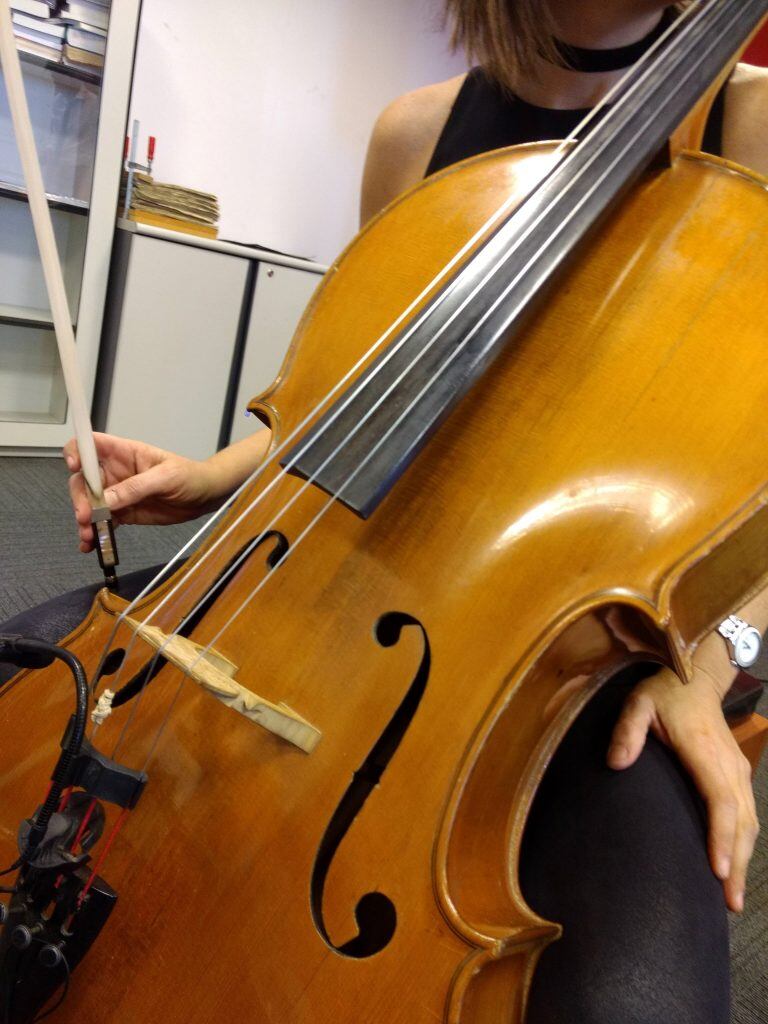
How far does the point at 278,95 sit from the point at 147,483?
101 inches

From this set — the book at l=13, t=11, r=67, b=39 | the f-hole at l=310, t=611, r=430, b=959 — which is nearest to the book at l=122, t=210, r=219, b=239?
the book at l=13, t=11, r=67, b=39

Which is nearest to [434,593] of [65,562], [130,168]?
[65,562]

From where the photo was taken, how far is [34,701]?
51 cm

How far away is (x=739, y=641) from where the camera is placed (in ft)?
2.05

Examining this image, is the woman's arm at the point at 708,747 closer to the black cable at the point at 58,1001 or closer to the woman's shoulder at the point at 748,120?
the black cable at the point at 58,1001

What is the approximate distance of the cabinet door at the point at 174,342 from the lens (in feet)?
7.23

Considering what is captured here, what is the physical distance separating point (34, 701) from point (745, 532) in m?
0.50

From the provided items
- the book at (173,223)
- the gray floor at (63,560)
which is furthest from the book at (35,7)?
the gray floor at (63,560)

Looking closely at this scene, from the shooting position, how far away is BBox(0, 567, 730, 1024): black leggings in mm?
435

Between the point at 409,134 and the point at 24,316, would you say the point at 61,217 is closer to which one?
the point at 24,316

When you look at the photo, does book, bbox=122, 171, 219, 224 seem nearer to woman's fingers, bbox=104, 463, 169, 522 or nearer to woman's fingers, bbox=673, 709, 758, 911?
woman's fingers, bbox=104, 463, 169, 522

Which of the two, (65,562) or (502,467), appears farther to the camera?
(65,562)

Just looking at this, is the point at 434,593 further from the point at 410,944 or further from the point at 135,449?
the point at 135,449

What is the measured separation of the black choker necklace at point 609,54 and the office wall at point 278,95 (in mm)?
1829
